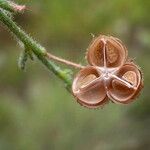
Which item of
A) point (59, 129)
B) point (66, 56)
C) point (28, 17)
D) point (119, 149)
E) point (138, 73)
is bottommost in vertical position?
point (138, 73)

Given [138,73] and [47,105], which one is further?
[47,105]

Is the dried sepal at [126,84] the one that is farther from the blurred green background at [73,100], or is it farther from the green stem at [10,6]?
the blurred green background at [73,100]

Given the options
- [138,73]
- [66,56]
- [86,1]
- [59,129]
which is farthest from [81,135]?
[138,73]

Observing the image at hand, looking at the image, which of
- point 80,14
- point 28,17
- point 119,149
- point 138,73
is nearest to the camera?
point 138,73

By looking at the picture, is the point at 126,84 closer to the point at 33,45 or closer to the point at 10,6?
the point at 33,45

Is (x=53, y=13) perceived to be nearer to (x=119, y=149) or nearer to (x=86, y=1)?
(x=86, y=1)

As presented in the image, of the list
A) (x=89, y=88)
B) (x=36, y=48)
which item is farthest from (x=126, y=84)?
(x=36, y=48)
